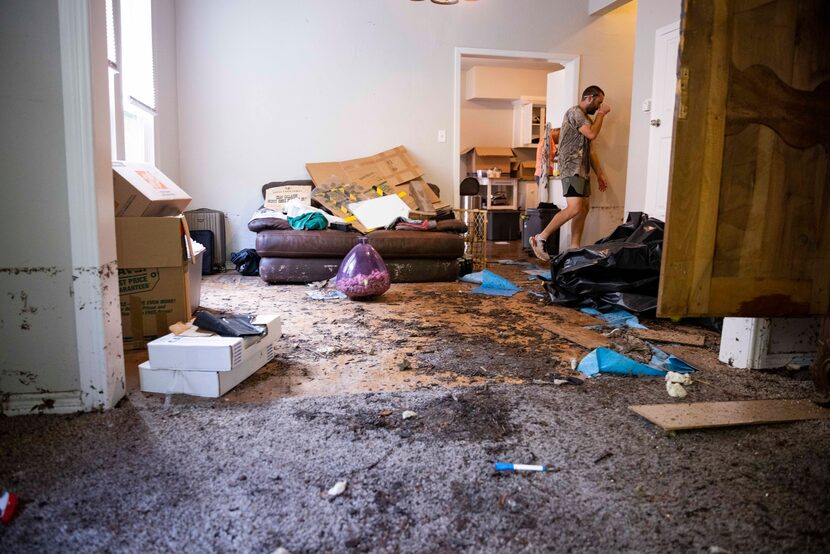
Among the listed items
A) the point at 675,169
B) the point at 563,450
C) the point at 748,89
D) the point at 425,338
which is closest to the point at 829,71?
the point at 748,89

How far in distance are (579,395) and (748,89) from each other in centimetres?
111

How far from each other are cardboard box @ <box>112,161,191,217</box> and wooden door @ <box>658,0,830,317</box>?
2.06m

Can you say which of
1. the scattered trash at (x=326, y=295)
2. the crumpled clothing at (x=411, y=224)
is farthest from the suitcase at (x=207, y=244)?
the crumpled clothing at (x=411, y=224)

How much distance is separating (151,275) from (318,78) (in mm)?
3358

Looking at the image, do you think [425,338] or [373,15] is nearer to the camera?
[425,338]

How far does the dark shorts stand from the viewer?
464 centimetres

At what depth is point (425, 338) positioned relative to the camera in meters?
2.56

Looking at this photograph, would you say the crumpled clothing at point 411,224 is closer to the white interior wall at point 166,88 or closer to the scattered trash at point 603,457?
the white interior wall at point 166,88

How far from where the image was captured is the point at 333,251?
4.15 m

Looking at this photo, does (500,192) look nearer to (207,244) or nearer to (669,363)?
(207,244)

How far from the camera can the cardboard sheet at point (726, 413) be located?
1.54 m

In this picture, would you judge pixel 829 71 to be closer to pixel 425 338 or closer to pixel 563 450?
pixel 563 450

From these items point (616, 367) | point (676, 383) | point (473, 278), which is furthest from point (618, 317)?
point (473, 278)

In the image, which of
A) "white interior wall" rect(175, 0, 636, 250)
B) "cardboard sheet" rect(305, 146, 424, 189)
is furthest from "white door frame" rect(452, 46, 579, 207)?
"cardboard sheet" rect(305, 146, 424, 189)
